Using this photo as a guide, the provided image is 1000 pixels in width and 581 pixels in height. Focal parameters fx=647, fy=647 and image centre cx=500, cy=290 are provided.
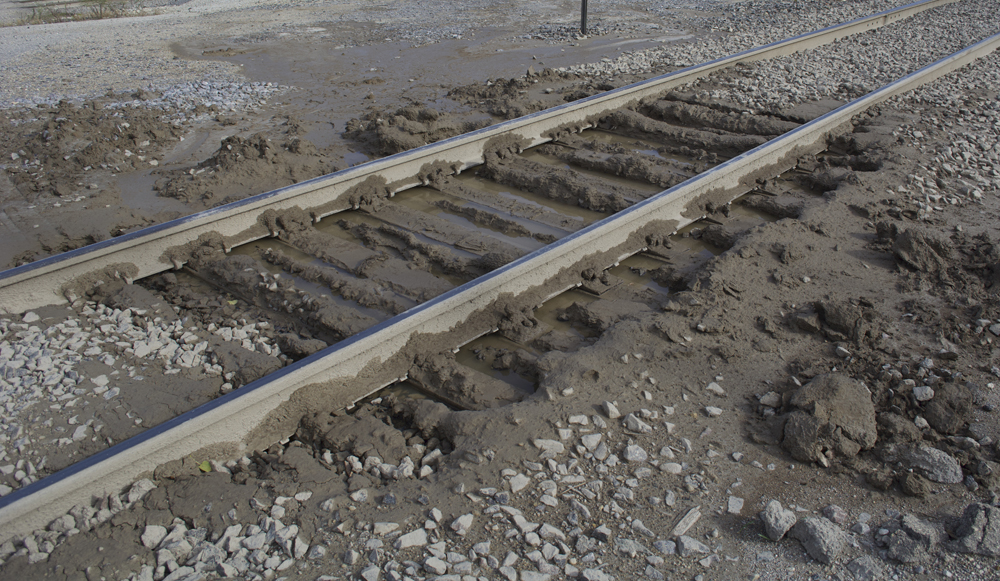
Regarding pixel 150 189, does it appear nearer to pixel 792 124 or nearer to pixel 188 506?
pixel 188 506

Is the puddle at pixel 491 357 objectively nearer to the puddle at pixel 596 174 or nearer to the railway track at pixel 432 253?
the railway track at pixel 432 253

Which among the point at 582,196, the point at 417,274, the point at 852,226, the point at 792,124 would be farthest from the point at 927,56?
the point at 417,274

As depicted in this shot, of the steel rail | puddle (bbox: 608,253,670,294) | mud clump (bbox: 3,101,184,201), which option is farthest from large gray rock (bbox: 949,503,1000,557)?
mud clump (bbox: 3,101,184,201)

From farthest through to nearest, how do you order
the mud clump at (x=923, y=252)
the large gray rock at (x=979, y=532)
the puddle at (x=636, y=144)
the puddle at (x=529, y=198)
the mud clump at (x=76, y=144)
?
the puddle at (x=636, y=144) < the mud clump at (x=76, y=144) < the puddle at (x=529, y=198) < the mud clump at (x=923, y=252) < the large gray rock at (x=979, y=532)

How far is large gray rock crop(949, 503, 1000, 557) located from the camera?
263 centimetres

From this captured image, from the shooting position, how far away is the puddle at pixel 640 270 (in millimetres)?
5035

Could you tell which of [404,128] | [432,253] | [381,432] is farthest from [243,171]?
[381,432]

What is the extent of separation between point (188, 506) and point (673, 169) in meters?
5.88

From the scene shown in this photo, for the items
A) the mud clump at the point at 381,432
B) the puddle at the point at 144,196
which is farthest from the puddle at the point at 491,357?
the puddle at the point at 144,196

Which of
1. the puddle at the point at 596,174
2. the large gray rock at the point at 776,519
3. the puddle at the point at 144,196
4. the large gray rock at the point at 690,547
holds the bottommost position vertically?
the large gray rock at the point at 690,547

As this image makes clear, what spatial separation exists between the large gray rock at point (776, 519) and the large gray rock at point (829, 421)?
45 centimetres

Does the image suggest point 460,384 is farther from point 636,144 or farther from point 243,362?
point 636,144

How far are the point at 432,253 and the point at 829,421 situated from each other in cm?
320

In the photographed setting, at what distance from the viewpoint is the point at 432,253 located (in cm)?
535
